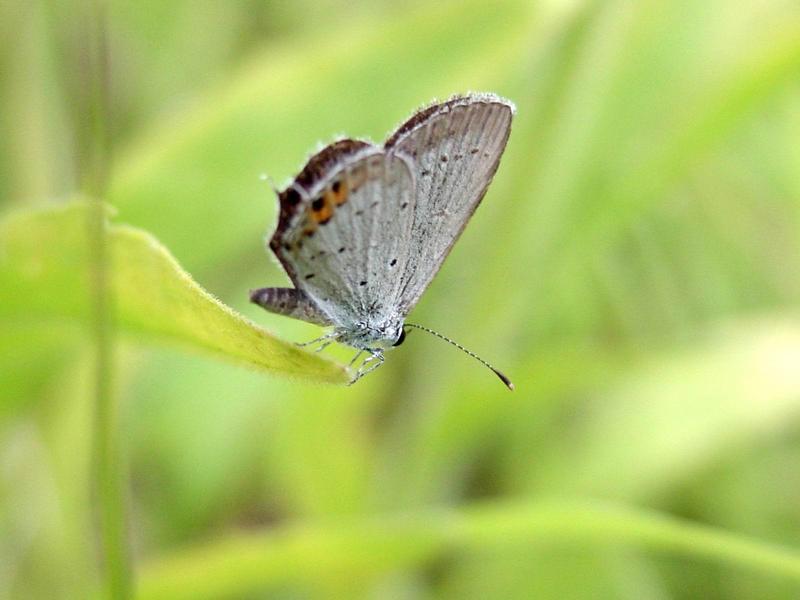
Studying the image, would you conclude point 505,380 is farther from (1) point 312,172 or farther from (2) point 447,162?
(1) point 312,172

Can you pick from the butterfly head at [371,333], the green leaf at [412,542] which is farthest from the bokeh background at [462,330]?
the butterfly head at [371,333]

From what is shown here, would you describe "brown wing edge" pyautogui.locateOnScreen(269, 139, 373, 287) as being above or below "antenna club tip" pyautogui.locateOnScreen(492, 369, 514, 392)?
above

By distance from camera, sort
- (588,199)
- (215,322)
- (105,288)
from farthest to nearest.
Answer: (588,199) → (105,288) → (215,322)

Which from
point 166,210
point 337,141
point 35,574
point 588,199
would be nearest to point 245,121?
point 166,210

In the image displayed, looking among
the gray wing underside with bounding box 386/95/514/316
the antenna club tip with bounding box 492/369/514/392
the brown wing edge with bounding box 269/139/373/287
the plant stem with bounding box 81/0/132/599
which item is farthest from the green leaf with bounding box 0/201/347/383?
the antenna club tip with bounding box 492/369/514/392

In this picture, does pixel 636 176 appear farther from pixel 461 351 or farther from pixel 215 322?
pixel 215 322

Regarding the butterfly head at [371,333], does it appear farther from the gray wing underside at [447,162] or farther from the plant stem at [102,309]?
the plant stem at [102,309]

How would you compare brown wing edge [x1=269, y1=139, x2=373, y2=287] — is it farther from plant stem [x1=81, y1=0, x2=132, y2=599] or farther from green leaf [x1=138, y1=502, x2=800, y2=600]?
green leaf [x1=138, y1=502, x2=800, y2=600]
